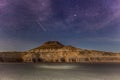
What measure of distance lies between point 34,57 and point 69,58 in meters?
19.9

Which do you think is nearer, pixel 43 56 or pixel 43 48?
pixel 43 48

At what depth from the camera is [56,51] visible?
129 metres

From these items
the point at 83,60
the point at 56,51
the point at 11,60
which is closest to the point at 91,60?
the point at 83,60

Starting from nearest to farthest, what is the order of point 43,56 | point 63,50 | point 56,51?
point 63,50 < point 56,51 < point 43,56

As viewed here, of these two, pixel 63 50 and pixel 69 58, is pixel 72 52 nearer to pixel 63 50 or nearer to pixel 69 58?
pixel 63 50

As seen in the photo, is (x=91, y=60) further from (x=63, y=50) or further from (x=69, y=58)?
(x=63, y=50)

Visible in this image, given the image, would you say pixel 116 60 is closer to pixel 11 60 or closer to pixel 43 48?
pixel 43 48

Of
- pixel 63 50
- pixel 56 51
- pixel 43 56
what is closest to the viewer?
pixel 63 50

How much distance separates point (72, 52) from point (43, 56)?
23.5 metres

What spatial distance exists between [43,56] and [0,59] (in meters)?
24.1

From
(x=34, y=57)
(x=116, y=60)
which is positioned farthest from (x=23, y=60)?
(x=116, y=60)

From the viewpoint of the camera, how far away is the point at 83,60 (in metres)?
147

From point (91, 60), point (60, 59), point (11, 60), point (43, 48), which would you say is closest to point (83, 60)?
point (91, 60)

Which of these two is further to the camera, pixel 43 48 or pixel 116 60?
pixel 116 60
